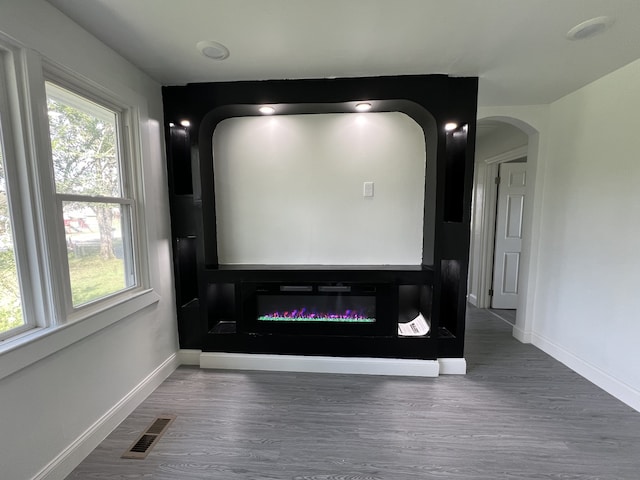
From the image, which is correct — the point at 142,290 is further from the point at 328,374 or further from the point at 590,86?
the point at 590,86

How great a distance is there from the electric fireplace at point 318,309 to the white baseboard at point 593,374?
5.34 feet

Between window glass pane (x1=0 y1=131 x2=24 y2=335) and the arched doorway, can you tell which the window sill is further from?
the arched doorway

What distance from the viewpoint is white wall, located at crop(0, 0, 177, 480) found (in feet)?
4.03

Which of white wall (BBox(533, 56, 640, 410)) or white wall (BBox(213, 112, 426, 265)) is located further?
white wall (BBox(213, 112, 426, 265))

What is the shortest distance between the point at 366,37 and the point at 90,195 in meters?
1.92

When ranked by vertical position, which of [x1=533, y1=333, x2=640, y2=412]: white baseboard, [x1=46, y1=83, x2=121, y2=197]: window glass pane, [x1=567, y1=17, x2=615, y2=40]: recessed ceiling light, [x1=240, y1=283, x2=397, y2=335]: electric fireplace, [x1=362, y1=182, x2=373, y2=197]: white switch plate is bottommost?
[x1=533, y1=333, x2=640, y2=412]: white baseboard

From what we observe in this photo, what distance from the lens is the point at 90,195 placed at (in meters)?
1.67

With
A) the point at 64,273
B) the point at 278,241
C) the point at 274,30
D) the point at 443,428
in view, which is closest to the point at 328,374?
the point at 443,428

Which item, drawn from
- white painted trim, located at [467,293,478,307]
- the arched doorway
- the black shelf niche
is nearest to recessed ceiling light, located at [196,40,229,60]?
the black shelf niche

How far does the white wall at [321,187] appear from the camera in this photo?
7.84 ft

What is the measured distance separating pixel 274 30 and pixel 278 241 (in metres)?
1.56

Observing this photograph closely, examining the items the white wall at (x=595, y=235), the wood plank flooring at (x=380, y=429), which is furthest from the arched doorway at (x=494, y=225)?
the wood plank flooring at (x=380, y=429)

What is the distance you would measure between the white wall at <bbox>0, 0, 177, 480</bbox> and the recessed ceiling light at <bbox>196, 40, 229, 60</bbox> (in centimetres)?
60

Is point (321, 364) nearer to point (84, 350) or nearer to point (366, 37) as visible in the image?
point (84, 350)
